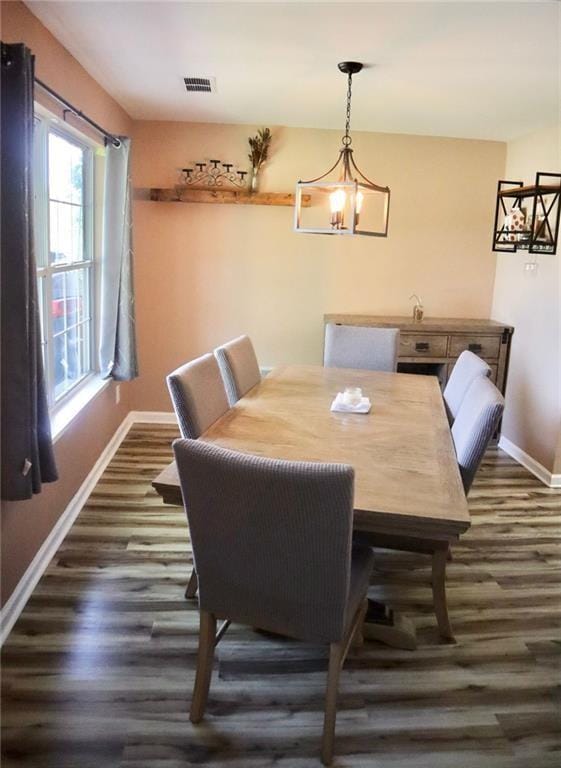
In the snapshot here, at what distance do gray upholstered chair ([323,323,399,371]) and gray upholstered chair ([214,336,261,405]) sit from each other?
2.31 feet

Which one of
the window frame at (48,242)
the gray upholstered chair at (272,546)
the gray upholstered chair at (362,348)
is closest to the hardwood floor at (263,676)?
the gray upholstered chair at (272,546)

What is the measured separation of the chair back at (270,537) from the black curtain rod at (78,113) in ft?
5.68


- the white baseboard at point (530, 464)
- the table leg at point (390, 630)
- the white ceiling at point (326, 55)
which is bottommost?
the table leg at point (390, 630)

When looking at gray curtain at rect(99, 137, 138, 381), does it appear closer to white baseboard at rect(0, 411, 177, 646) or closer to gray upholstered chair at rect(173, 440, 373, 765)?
white baseboard at rect(0, 411, 177, 646)

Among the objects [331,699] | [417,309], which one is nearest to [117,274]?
[417,309]

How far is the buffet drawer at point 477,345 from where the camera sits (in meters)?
4.49

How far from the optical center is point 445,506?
174 centimetres

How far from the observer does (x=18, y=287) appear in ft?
6.82

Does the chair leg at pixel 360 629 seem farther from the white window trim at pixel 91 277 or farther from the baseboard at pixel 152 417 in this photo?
the baseboard at pixel 152 417

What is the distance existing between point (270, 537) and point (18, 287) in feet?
4.02

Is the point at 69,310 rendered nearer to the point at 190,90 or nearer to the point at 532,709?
the point at 190,90

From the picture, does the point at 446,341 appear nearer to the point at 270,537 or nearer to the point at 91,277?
the point at 91,277

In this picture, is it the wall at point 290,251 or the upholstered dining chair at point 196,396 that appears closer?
the upholstered dining chair at point 196,396

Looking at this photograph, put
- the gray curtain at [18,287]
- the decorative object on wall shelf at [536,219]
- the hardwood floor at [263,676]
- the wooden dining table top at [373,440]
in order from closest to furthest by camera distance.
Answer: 1. the wooden dining table top at [373,440]
2. the hardwood floor at [263,676]
3. the gray curtain at [18,287]
4. the decorative object on wall shelf at [536,219]
